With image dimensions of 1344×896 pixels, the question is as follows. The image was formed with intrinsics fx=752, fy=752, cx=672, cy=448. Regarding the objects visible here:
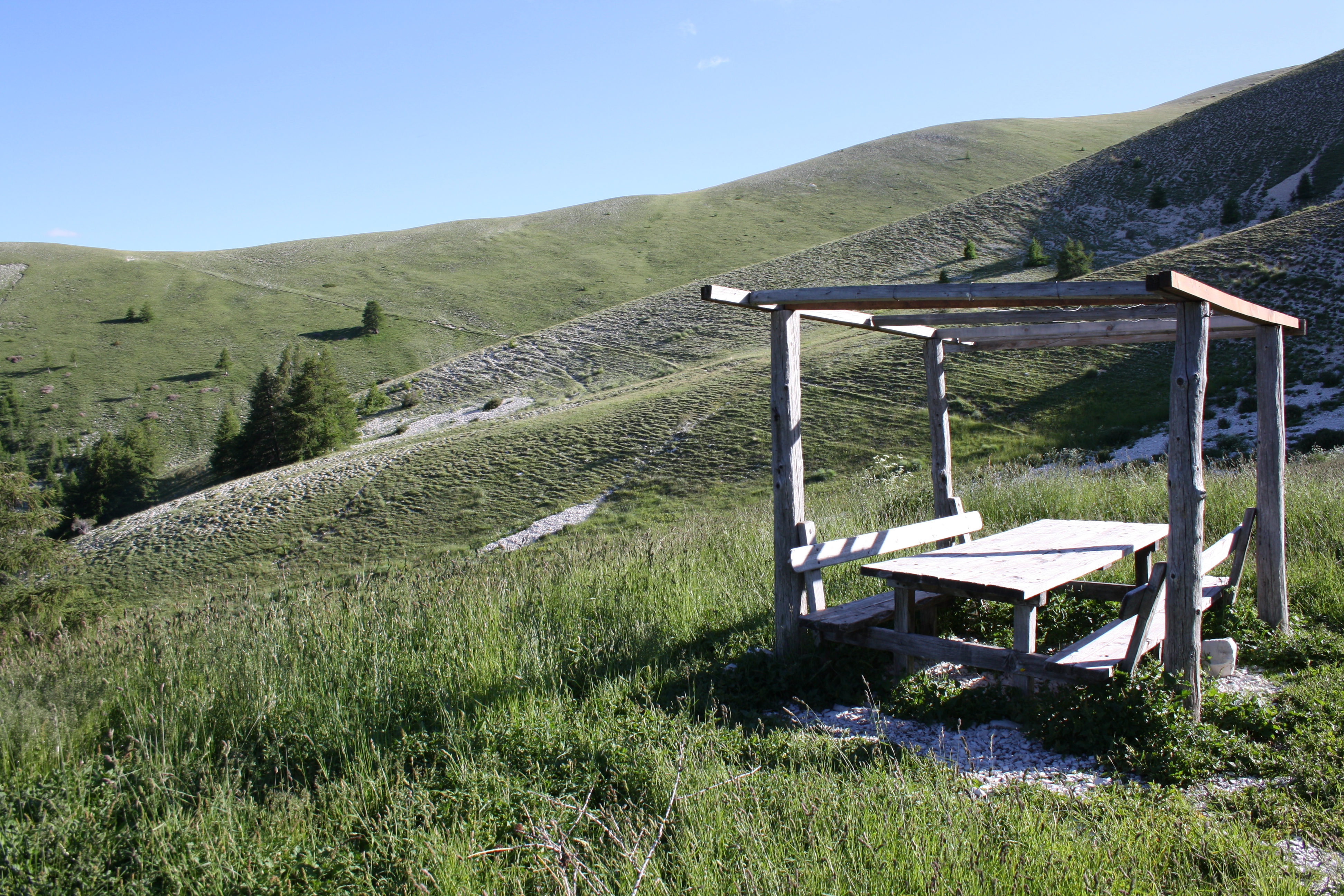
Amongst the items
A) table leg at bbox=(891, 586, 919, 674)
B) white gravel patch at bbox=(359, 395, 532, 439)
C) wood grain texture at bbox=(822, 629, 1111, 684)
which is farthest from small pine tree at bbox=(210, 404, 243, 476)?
table leg at bbox=(891, 586, 919, 674)

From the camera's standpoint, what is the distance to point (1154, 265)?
2722cm

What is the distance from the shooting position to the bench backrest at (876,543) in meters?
4.98

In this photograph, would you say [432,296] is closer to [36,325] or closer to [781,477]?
[36,325]

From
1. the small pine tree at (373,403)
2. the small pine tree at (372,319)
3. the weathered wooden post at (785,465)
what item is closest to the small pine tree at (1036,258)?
the small pine tree at (373,403)

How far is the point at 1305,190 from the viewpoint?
42.4 meters

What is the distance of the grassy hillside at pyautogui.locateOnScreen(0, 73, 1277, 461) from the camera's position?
61.7 meters

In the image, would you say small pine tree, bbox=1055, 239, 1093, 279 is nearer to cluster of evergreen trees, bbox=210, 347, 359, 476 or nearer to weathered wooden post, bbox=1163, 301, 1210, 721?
weathered wooden post, bbox=1163, 301, 1210, 721

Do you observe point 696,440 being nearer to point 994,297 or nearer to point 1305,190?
point 994,297

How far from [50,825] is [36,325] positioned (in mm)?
87246

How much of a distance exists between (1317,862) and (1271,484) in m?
3.61

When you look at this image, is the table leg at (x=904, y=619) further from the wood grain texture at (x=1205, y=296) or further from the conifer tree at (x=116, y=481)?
the conifer tree at (x=116, y=481)

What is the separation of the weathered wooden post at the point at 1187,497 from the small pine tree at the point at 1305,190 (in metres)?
51.4

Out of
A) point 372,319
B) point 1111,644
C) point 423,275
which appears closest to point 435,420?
point 372,319

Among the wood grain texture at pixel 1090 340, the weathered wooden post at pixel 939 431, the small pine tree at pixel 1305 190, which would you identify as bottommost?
the weathered wooden post at pixel 939 431
